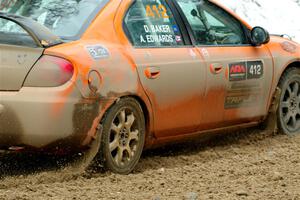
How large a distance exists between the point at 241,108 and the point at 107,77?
77.6 inches

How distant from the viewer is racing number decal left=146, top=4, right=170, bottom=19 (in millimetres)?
7367

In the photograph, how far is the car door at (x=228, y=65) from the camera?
7.69 m

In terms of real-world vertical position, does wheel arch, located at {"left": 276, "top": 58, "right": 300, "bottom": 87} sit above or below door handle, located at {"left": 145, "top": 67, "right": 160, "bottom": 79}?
A: below

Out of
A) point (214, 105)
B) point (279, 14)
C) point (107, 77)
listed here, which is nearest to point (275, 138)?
point (214, 105)

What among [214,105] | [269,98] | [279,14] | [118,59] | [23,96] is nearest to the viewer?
[23,96]

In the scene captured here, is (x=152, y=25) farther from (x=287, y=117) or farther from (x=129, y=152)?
(x=287, y=117)

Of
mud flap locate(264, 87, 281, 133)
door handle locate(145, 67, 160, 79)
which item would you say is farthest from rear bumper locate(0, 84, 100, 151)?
mud flap locate(264, 87, 281, 133)

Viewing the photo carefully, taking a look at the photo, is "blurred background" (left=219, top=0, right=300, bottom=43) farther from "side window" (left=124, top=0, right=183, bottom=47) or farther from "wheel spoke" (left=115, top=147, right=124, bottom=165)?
"wheel spoke" (left=115, top=147, right=124, bottom=165)

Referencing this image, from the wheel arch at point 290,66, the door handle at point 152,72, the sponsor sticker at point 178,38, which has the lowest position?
the wheel arch at point 290,66

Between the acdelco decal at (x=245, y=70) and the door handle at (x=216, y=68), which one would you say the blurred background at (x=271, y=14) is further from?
the door handle at (x=216, y=68)

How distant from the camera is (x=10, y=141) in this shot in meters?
6.20

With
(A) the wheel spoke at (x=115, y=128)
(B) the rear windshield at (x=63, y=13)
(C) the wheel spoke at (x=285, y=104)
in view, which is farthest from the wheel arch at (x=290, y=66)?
(A) the wheel spoke at (x=115, y=128)

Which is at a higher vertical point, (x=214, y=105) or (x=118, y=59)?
(x=118, y=59)

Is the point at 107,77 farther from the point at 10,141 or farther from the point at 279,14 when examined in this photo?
the point at 279,14
